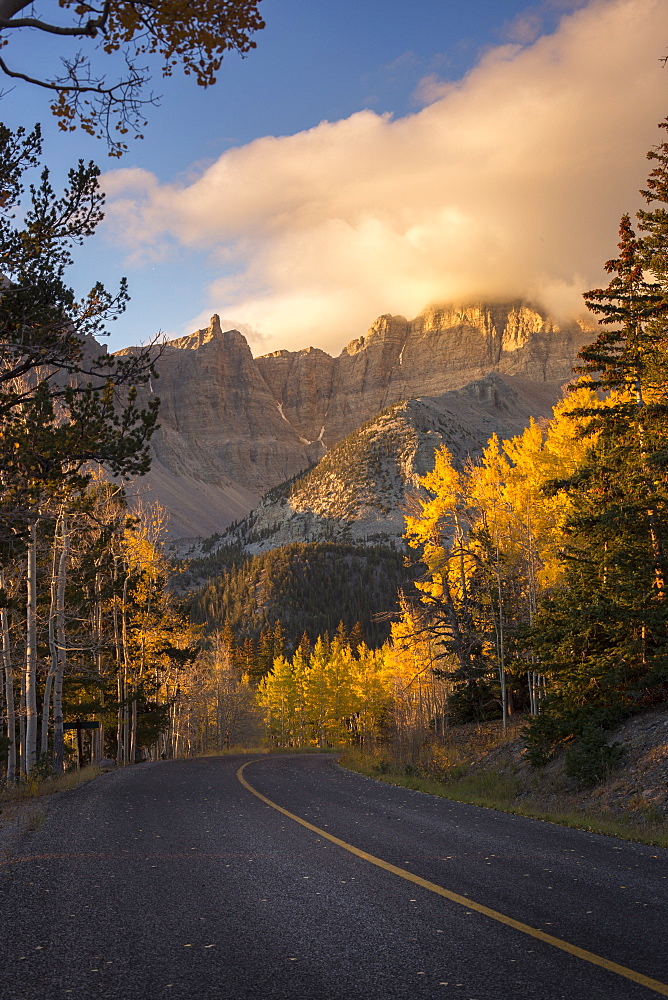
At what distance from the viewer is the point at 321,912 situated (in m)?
Answer: 5.57

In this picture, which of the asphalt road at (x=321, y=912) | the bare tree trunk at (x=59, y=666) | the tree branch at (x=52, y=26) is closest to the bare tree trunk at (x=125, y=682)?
the bare tree trunk at (x=59, y=666)

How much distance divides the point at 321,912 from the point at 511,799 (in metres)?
12.0

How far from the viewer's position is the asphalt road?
415 cm

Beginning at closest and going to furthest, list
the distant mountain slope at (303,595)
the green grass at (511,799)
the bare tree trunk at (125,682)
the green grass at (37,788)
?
the green grass at (511,799) < the green grass at (37,788) < the bare tree trunk at (125,682) < the distant mountain slope at (303,595)

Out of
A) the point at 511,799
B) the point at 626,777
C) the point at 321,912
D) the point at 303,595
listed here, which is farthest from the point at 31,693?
the point at 303,595

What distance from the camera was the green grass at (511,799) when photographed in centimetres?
1049

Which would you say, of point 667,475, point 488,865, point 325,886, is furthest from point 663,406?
point 325,886

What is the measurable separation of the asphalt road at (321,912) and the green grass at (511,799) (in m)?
0.93

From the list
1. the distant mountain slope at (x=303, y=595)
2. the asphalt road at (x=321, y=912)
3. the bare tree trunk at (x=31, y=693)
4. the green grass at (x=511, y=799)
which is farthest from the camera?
the distant mountain slope at (x=303, y=595)

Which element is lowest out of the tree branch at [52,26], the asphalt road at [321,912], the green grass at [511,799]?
the green grass at [511,799]

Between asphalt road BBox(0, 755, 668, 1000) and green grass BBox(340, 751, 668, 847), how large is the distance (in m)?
0.93

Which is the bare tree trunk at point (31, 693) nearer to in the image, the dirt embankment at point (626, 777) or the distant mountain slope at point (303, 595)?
the dirt embankment at point (626, 777)

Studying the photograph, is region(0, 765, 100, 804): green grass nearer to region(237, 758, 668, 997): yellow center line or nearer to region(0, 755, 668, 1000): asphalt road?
region(0, 755, 668, 1000): asphalt road

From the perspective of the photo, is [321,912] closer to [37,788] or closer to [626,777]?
[626,777]
